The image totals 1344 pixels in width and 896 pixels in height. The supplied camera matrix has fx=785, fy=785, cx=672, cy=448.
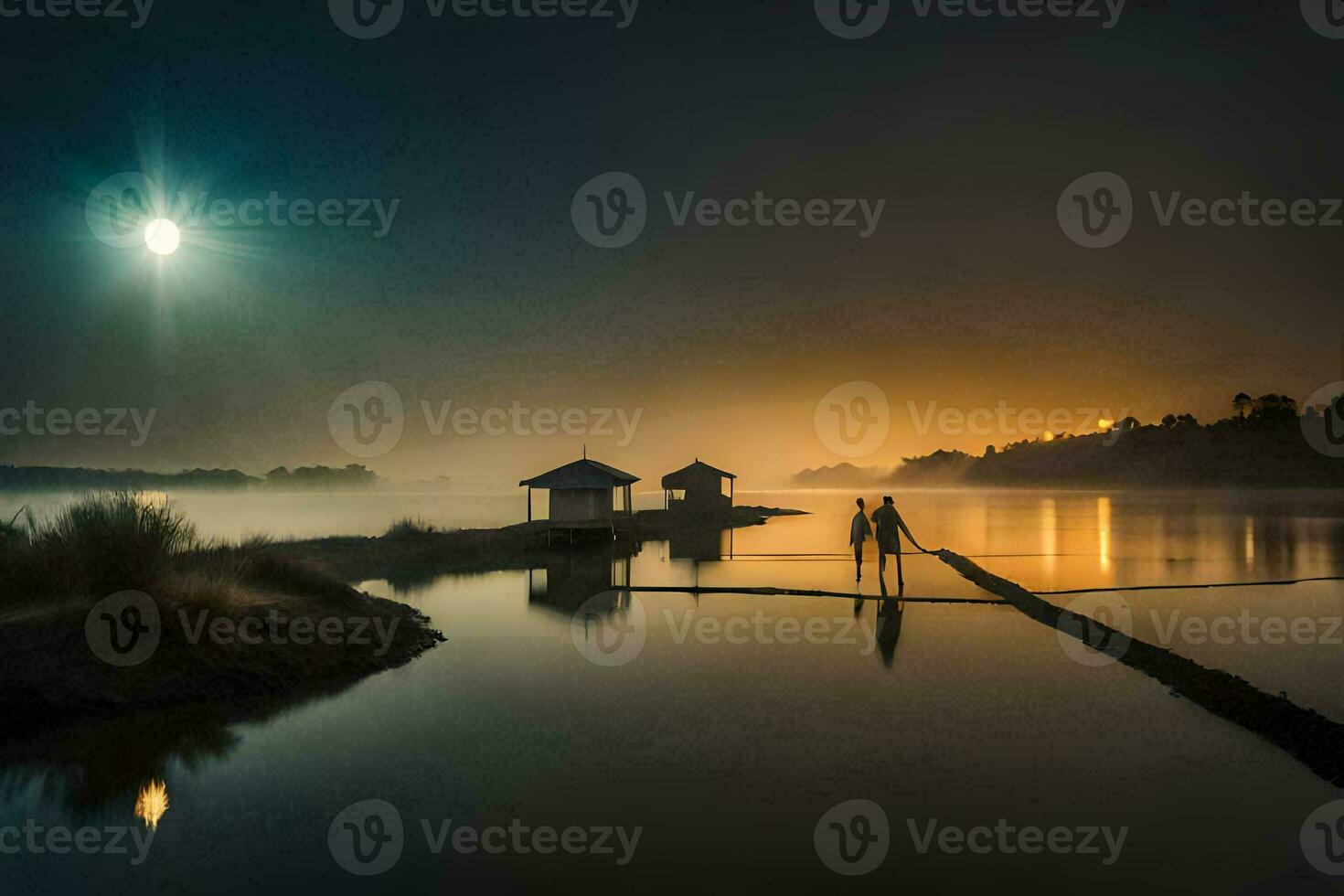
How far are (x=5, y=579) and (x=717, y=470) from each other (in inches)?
1965

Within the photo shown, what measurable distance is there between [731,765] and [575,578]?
17.5 meters

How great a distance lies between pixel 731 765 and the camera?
324 inches

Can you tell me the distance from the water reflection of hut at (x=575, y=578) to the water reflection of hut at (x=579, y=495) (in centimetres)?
296

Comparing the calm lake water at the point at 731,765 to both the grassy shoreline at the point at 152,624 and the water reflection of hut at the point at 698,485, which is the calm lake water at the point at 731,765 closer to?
the grassy shoreline at the point at 152,624

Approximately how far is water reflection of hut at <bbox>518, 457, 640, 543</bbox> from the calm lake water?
2178cm

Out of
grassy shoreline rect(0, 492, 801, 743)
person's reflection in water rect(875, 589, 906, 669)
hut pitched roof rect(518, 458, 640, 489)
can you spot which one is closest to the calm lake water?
person's reflection in water rect(875, 589, 906, 669)

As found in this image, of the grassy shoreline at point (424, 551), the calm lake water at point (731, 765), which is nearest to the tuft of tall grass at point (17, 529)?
the calm lake water at point (731, 765)

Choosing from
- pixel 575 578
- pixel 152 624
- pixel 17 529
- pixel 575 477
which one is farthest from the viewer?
pixel 575 477

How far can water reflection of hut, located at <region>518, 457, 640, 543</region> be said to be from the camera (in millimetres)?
37844

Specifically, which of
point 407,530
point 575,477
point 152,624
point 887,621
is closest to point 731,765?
point 152,624

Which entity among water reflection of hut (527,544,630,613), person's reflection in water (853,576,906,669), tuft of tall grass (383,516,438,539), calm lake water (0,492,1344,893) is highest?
tuft of tall grass (383,516,438,539)

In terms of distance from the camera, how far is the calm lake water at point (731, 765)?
20.4ft

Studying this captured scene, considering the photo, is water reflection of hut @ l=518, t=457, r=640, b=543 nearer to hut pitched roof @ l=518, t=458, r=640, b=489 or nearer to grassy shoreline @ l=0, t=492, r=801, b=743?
hut pitched roof @ l=518, t=458, r=640, b=489

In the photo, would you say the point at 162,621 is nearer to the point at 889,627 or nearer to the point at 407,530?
the point at 889,627
